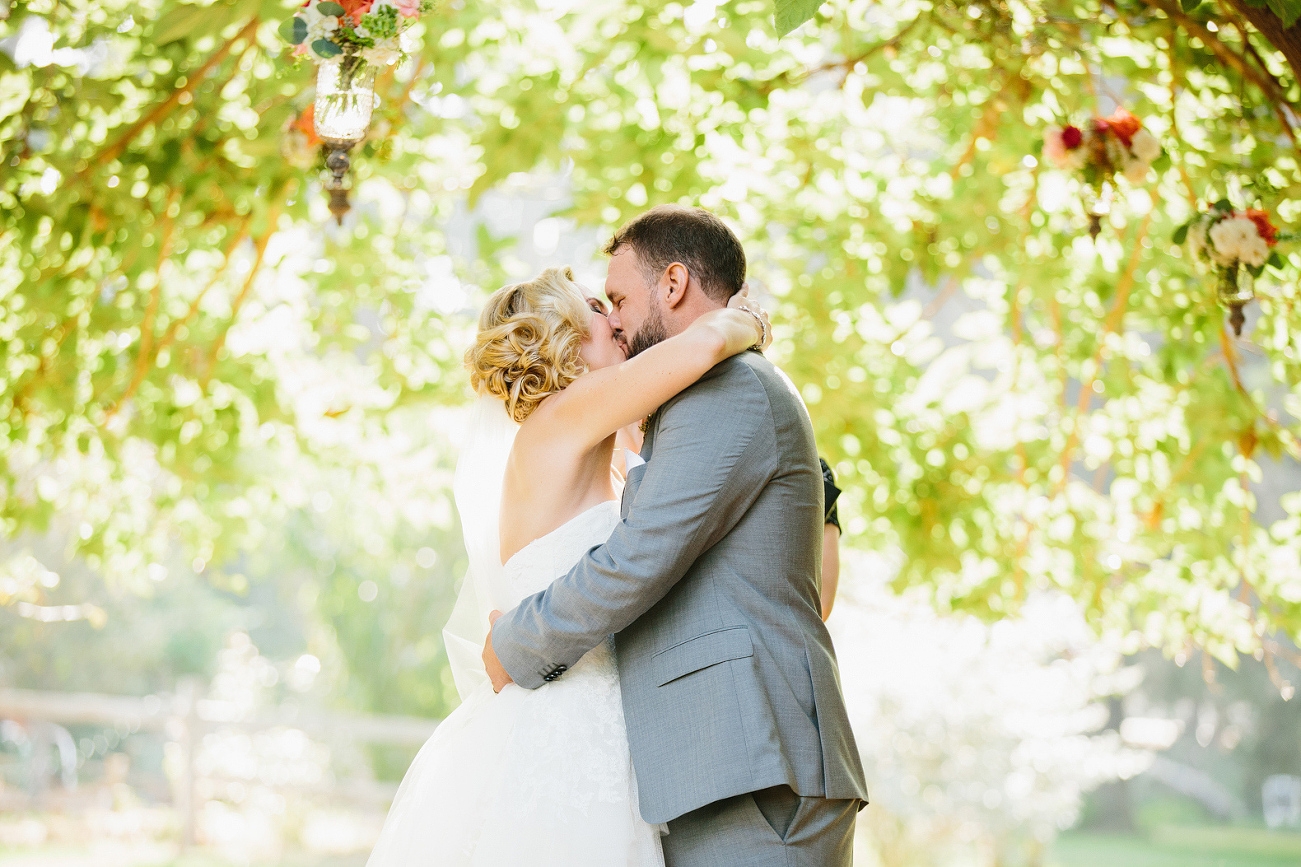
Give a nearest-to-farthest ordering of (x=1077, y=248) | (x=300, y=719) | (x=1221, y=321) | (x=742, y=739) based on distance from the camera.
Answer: (x=742, y=739)
(x=1221, y=321)
(x=1077, y=248)
(x=300, y=719)

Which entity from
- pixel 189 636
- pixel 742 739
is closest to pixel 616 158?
pixel 742 739

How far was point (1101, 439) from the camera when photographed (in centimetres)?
437

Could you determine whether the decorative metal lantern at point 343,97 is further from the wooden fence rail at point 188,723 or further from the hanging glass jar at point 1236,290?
the wooden fence rail at point 188,723

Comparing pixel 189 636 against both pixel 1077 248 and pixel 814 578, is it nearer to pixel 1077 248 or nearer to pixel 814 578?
pixel 1077 248

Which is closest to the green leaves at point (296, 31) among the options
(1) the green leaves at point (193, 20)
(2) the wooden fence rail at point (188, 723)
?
(1) the green leaves at point (193, 20)

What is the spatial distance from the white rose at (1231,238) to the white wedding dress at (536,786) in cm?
175

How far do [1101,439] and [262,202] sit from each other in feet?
11.2

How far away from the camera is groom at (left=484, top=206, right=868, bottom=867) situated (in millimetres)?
1719

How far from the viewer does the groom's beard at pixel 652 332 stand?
2100mm

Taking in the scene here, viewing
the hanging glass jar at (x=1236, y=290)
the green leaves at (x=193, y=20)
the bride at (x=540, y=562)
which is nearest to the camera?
the bride at (x=540, y=562)

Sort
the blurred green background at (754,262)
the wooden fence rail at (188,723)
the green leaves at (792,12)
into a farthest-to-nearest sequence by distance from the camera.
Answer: the wooden fence rail at (188,723), the blurred green background at (754,262), the green leaves at (792,12)

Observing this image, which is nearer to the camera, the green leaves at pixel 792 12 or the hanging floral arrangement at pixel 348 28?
the green leaves at pixel 792 12

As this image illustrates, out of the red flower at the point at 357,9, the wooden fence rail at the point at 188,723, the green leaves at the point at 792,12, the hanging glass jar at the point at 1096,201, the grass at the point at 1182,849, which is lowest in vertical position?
the grass at the point at 1182,849

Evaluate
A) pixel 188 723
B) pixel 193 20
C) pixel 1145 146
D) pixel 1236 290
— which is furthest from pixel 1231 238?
pixel 188 723
